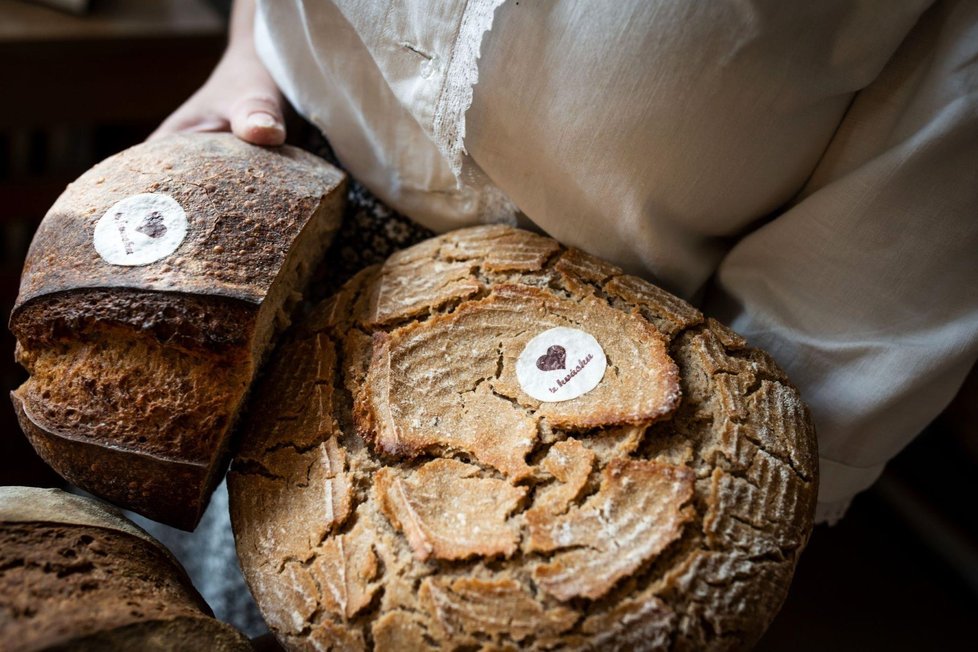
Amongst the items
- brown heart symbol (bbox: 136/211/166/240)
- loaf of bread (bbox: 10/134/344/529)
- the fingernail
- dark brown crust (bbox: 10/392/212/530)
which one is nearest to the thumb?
the fingernail

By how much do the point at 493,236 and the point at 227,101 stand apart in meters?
0.51

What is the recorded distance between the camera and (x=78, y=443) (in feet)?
3.03

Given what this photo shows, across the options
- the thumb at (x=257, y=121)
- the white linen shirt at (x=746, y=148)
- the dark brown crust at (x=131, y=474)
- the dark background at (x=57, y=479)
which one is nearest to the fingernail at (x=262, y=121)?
the thumb at (x=257, y=121)

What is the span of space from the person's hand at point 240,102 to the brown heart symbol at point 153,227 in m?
0.23

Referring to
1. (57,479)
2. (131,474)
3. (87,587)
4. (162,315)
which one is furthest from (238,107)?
(57,479)

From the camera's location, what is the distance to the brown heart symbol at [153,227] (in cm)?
94

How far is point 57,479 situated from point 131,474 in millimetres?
1320

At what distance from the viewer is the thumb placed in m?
1.13

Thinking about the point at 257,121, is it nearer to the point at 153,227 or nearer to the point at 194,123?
the point at 194,123

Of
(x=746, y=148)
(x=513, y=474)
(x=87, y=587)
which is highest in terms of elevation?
(x=746, y=148)

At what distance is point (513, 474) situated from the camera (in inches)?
35.1

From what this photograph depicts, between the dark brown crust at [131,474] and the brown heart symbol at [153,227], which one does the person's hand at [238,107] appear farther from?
the dark brown crust at [131,474]

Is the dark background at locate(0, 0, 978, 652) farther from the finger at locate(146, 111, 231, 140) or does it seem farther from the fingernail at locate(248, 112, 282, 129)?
the fingernail at locate(248, 112, 282, 129)

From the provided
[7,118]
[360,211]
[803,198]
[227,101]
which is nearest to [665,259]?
[803,198]
